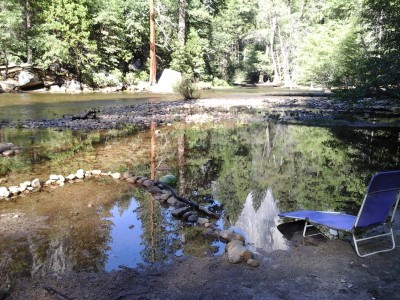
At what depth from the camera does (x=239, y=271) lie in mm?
2947

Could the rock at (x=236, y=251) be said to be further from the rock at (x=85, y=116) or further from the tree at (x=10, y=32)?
the tree at (x=10, y=32)

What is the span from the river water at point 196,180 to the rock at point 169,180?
0.50 ft

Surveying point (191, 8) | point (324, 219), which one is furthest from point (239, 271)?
point (191, 8)

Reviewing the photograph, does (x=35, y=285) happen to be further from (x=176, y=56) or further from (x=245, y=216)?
(x=176, y=56)

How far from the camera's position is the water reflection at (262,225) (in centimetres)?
354

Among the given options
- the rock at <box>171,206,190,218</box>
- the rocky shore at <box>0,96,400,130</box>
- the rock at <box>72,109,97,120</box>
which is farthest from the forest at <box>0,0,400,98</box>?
the rock at <box>171,206,190,218</box>

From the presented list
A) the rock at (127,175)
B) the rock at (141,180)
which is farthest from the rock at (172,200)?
the rock at (127,175)

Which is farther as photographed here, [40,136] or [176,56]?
[176,56]

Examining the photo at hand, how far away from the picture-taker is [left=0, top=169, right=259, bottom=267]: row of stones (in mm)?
3152

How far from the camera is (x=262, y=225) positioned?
4016 mm

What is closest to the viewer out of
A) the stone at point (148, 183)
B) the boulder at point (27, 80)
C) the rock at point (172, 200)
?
the rock at point (172, 200)

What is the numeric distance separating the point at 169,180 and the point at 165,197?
2.39 ft

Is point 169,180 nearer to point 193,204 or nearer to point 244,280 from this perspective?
point 193,204

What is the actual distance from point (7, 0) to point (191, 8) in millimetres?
14401
